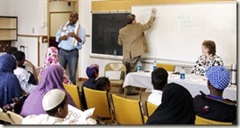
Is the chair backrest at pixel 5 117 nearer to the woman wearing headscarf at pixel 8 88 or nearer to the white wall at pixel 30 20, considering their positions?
the woman wearing headscarf at pixel 8 88

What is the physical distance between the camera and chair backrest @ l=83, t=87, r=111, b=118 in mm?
3279

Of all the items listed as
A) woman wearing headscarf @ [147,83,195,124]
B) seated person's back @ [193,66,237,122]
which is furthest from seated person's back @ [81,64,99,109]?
woman wearing headscarf @ [147,83,195,124]

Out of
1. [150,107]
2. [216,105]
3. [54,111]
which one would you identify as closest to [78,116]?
[54,111]

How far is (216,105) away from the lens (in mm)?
2436

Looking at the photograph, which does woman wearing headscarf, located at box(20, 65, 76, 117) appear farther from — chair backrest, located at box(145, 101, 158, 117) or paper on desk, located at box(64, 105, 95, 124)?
chair backrest, located at box(145, 101, 158, 117)

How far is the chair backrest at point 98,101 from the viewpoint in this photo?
10.8 ft

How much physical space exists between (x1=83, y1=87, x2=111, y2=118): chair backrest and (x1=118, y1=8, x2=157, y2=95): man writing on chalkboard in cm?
280

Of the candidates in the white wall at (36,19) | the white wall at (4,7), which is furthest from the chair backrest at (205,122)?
the white wall at (4,7)

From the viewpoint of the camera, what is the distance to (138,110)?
273 centimetres

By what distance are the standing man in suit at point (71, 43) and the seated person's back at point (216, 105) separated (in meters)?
3.14

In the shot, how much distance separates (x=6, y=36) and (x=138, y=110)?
6129 millimetres

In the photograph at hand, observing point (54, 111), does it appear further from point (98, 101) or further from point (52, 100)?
point (98, 101)

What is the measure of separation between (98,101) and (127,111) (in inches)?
20.9

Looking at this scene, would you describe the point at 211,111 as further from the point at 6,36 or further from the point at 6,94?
the point at 6,36
